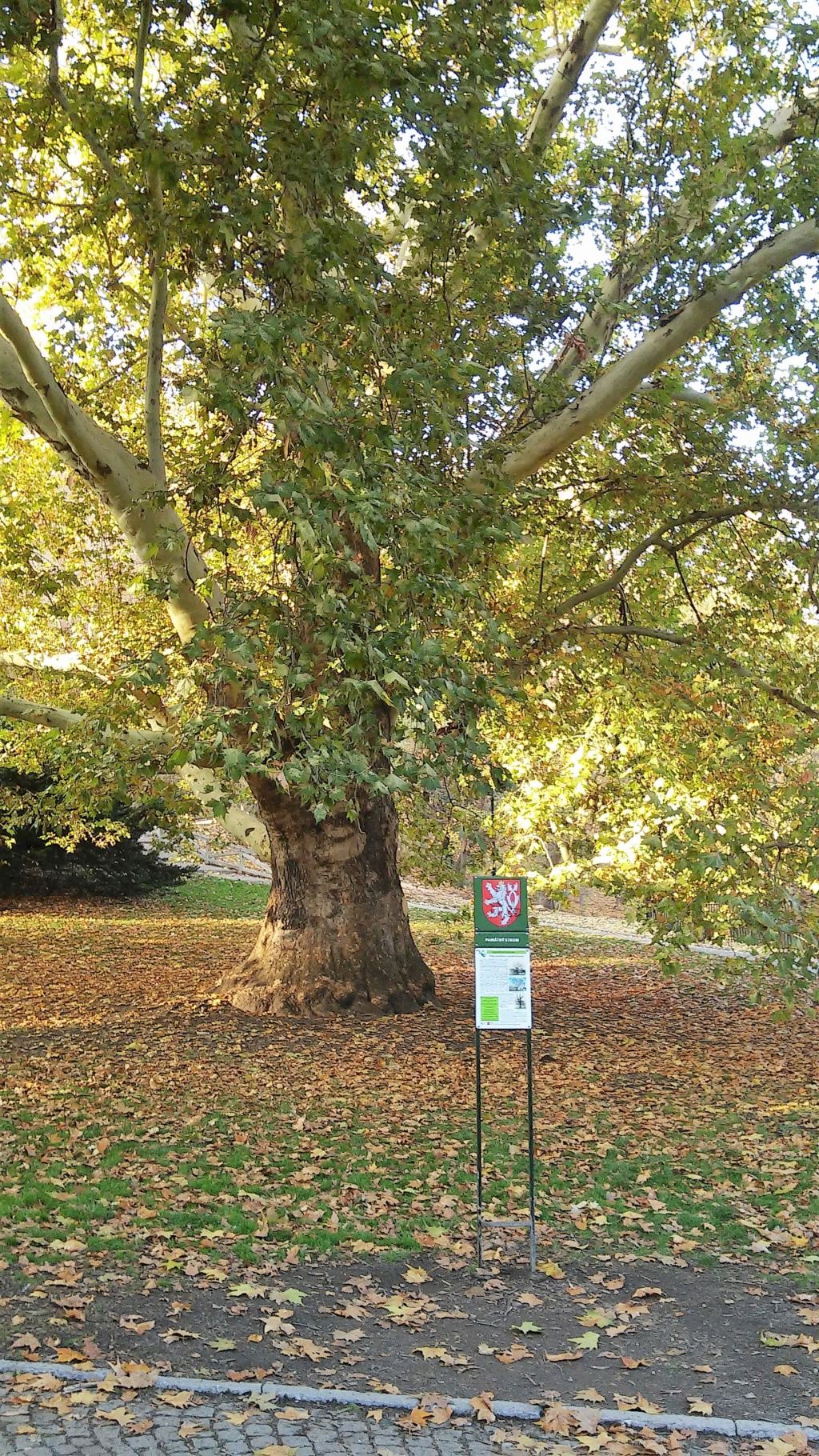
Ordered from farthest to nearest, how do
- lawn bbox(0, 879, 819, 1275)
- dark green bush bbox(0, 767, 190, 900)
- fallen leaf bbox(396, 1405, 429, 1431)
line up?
dark green bush bbox(0, 767, 190, 900)
lawn bbox(0, 879, 819, 1275)
fallen leaf bbox(396, 1405, 429, 1431)

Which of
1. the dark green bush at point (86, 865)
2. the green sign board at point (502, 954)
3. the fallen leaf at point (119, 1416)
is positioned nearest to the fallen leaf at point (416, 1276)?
the green sign board at point (502, 954)

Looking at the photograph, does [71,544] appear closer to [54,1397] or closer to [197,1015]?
[197,1015]

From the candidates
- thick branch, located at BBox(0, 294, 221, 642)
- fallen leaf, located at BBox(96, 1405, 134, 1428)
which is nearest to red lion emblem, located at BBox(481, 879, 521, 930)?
fallen leaf, located at BBox(96, 1405, 134, 1428)

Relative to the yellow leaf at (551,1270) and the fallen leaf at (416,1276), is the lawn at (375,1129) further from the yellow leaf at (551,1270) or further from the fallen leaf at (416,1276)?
the fallen leaf at (416,1276)

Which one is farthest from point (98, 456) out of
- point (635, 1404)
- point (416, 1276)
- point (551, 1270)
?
point (635, 1404)

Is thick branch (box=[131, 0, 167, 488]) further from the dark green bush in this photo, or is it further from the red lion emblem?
the dark green bush

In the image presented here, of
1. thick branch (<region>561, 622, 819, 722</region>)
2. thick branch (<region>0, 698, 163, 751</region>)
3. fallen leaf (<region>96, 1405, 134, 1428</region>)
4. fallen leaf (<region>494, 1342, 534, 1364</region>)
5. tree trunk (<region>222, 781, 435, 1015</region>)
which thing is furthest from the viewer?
tree trunk (<region>222, 781, 435, 1015</region>)

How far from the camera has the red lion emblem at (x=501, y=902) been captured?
6.44 m

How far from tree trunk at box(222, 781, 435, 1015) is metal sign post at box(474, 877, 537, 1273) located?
594 cm

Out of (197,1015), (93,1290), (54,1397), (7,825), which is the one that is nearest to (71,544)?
(7,825)

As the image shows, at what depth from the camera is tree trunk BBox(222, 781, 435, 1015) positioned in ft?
40.5

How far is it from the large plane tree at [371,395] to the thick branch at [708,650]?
7 centimetres

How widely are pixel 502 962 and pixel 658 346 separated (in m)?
6.34

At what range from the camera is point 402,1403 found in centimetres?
476
